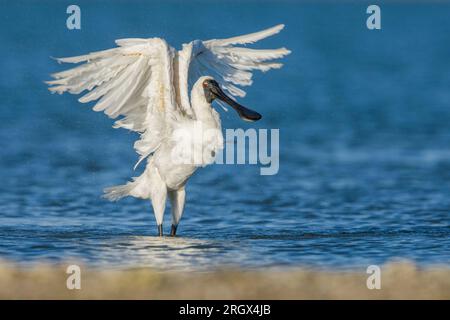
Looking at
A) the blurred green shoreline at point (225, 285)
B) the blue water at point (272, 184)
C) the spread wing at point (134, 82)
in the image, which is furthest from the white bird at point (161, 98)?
the blurred green shoreline at point (225, 285)

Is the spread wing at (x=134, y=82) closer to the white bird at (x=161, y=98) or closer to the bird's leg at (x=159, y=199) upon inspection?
the white bird at (x=161, y=98)

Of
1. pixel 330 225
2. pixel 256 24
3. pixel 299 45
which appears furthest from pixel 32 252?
pixel 256 24

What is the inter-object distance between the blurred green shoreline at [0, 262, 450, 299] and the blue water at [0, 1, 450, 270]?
1201mm

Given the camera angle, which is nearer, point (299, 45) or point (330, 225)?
point (330, 225)

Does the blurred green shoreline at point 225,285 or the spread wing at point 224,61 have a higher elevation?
the spread wing at point 224,61

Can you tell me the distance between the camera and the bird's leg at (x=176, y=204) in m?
14.5

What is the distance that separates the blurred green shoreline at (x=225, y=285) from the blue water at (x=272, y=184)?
1.20 meters

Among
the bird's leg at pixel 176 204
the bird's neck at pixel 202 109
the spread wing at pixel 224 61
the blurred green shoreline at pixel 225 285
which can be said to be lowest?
the blurred green shoreline at pixel 225 285

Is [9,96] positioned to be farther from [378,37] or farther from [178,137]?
[378,37]

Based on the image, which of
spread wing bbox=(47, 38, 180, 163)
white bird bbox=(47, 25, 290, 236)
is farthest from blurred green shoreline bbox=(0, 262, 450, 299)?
spread wing bbox=(47, 38, 180, 163)

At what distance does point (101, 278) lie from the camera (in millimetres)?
11523

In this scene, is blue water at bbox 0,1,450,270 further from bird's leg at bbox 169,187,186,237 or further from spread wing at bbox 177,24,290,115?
spread wing at bbox 177,24,290,115

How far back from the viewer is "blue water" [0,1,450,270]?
45.4 ft

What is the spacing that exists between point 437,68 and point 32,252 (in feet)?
117
